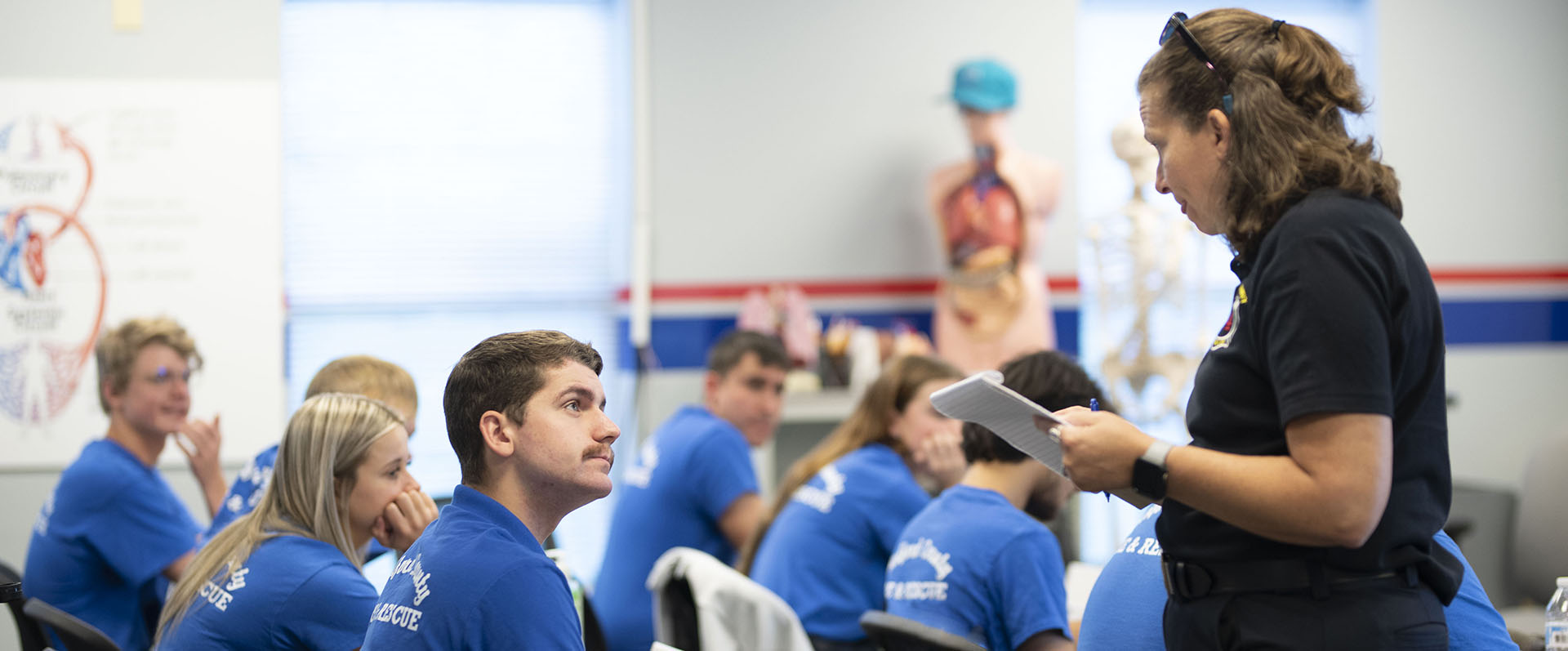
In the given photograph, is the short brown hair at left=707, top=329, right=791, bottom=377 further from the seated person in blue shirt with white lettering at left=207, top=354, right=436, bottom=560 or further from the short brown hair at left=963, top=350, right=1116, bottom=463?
the short brown hair at left=963, top=350, right=1116, bottom=463

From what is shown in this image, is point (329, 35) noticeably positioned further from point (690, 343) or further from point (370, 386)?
point (370, 386)

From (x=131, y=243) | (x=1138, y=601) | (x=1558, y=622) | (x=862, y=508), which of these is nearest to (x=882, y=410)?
(x=862, y=508)

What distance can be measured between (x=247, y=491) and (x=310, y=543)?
2.47ft

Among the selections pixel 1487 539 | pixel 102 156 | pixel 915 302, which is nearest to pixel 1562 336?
pixel 1487 539

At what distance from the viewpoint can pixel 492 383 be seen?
1425 mm

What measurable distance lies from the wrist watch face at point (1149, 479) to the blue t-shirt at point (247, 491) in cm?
171

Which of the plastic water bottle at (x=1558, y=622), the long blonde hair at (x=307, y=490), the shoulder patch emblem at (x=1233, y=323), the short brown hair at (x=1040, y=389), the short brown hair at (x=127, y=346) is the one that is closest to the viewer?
the shoulder patch emblem at (x=1233, y=323)

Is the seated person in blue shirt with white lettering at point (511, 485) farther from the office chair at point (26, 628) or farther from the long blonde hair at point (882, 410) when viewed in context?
the long blonde hair at point (882, 410)

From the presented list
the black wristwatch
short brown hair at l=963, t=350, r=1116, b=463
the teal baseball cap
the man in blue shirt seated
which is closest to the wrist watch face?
the black wristwatch

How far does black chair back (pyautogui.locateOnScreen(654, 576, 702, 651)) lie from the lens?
2404 millimetres

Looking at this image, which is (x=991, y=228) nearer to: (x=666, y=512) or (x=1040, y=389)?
(x=666, y=512)

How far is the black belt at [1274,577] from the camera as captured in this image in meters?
1.16

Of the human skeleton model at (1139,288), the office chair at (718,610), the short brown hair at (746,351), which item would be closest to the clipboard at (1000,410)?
the office chair at (718,610)

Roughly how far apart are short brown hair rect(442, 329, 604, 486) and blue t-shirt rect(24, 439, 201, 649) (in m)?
1.43
